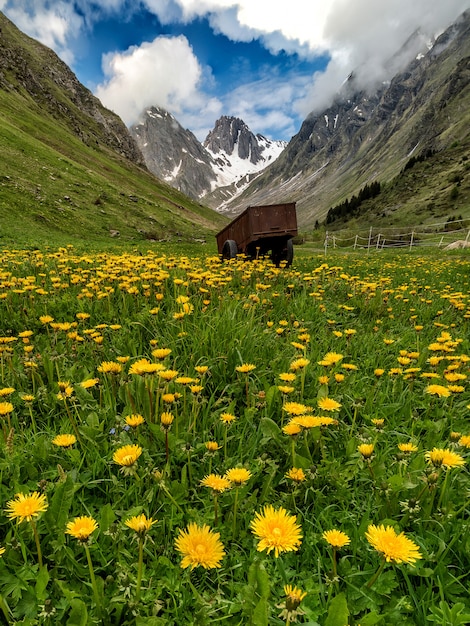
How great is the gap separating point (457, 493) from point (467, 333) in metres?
3.19

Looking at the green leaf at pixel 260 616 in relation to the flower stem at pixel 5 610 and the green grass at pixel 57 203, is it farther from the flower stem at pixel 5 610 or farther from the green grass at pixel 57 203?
the green grass at pixel 57 203

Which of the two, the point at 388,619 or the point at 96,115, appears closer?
the point at 388,619

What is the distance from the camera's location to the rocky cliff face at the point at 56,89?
58312 mm

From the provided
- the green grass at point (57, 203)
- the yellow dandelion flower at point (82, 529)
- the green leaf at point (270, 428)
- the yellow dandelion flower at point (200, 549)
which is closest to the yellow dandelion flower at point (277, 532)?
the yellow dandelion flower at point (200, 549)

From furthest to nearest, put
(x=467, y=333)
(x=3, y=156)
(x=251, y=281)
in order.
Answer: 1. (x=3, y=156)
2. (x=251, y=281)
3. (x=467, y=333)

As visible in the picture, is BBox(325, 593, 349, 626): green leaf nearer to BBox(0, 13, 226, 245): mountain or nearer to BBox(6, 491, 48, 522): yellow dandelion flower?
BBox(6, 491, 48, 522): yellow dandelion flower

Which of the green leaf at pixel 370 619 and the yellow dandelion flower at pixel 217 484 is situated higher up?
the yellow dandelion flower at pixel 217 484

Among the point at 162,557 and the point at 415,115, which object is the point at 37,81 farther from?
the point at 415,115

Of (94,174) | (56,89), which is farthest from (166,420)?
(56,89)

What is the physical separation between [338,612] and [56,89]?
84.7 meters

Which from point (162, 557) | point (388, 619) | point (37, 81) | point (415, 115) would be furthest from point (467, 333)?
point (415, 115)

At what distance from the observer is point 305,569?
140 cm

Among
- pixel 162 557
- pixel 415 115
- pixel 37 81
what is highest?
pixel 415 115

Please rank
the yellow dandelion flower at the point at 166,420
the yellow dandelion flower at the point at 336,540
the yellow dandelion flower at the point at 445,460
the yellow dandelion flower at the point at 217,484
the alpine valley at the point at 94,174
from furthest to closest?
the alpine valley at the point at 94,174 < the yellow dandelion flower at the point at 166,420 < the yellow dandelion flower at the point at 445,460 < the yellow dandelion flower at the point at 217,484 < the yellow dandelion flower at the point at 336,540
